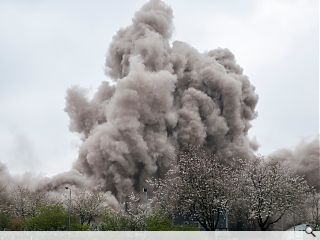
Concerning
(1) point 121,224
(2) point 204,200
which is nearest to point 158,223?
(2) point 204,200

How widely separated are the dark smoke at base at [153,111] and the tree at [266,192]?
24.5 m

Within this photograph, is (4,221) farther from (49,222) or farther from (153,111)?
(153,111)

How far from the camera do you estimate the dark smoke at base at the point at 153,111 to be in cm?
5819

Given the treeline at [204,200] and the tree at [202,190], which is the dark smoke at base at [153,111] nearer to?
the treeline at [204,200]

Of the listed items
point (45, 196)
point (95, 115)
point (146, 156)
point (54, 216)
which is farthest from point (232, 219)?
point (95, 115)

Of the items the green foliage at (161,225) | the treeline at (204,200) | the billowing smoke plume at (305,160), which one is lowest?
the green foliage at (161,225)

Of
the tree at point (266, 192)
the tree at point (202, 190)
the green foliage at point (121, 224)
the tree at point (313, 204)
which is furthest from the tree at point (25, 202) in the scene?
the tree at point (313, 204)

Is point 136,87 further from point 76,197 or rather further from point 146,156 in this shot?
point 76,197

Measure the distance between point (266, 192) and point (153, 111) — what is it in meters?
30.8

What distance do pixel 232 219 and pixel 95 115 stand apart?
24.4 m

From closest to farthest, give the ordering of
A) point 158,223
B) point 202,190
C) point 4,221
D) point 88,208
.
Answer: point 202,190, point 158,223, point 4,221, point 88,208

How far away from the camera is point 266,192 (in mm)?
31953

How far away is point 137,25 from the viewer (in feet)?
222

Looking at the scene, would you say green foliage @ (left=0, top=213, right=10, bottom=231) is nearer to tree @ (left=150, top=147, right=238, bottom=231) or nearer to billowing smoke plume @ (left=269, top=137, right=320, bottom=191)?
tree @ (left=150, top=147, right=238, bottom=231)
